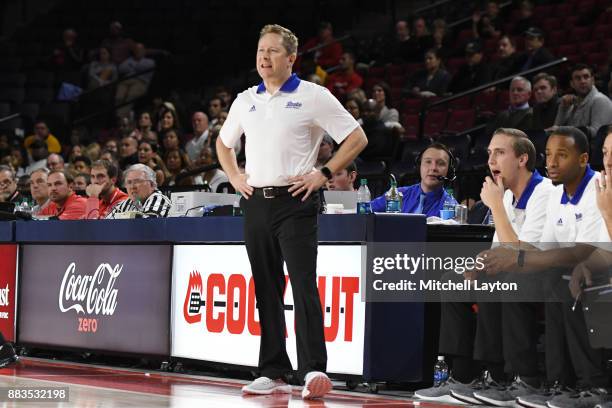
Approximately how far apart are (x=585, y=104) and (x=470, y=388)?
526cm

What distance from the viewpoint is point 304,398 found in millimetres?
5738

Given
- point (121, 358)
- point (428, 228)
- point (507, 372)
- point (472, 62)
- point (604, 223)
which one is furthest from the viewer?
point (472, 62)

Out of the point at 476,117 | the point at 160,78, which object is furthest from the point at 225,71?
the point at 476,117

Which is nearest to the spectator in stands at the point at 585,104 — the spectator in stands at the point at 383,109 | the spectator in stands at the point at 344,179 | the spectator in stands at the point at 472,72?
the spectator in stands at the point at 383,109

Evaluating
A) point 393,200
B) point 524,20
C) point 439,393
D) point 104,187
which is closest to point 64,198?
point 104,187

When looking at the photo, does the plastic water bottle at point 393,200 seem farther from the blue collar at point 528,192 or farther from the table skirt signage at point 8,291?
the table skirt signage at point 8,291

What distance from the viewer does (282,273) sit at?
6043mm

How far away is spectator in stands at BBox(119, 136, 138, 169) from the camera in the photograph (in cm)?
1334

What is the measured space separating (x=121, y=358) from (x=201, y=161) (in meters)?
4.25

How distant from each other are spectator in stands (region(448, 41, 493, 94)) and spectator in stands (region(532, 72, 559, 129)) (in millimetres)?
2465

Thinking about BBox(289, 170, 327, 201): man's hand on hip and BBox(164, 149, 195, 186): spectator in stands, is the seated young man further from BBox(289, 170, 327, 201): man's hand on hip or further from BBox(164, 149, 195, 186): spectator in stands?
BBox(164, 149, 195, 186): spectator in stands

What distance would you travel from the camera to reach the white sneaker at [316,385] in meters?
5.64

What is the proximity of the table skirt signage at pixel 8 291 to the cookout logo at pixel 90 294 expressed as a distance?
630 millimetres

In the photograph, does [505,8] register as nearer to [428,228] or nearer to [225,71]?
[225,71]
